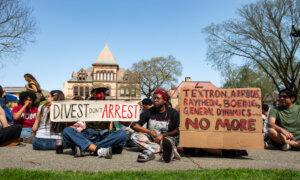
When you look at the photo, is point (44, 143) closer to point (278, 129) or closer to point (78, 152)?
point (78, 152)

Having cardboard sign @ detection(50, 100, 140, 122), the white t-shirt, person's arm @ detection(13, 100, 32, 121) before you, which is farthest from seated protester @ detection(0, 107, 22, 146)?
cardboard sign @ detection(50, 100, 140, 122)

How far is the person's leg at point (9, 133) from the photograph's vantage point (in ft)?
31.1

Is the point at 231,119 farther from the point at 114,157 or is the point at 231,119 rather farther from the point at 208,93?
the point at 114,157

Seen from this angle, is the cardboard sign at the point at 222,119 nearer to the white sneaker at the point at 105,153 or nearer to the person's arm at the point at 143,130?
the person's arm at the point at 143,130

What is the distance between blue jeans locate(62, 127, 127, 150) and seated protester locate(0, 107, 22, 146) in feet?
6.03

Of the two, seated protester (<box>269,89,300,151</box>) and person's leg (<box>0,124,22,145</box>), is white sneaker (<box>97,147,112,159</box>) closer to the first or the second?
person's leg (<box>0,124,22,145</box>)

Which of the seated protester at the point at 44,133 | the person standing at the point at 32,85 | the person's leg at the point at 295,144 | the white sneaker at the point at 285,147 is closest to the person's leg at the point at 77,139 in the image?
the seated protester at the point at 44,133

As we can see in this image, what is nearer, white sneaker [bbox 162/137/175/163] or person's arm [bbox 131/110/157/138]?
white sneaker [bbox 162/137/175/163]

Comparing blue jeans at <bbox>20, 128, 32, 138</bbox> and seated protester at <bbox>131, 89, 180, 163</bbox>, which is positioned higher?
seated protester at <bbox>131, 89, 180, 163</bbox>

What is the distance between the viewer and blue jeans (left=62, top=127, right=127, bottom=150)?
805 cm

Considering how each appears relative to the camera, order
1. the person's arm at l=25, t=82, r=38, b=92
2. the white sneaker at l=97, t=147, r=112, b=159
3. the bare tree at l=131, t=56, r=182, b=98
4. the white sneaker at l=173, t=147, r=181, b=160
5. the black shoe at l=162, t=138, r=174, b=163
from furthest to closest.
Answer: the bare tree at l=131, t=56, r=182, b=98 < the person's arm at l=25, t=82, r=38, b=92 < the white sneaker at l=97, t=147, r=112, b=159 < the white sneaker at l=173, t=147, r=181, b=160 < the black shoe at l=162, t=138, r=174, b=163

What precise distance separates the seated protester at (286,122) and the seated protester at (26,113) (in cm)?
566

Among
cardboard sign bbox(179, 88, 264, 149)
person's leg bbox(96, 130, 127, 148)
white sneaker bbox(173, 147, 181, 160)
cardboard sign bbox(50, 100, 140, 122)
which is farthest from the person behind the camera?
cardboard sign bbox(50, 100, 140, 122)

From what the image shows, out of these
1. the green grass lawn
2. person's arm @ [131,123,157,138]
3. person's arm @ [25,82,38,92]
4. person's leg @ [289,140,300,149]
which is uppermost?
person's arm @ [25,82,38,92]
